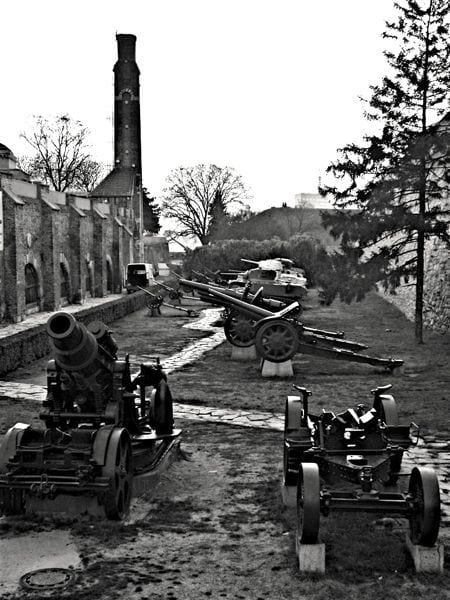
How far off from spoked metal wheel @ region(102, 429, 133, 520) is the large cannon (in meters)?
7.98

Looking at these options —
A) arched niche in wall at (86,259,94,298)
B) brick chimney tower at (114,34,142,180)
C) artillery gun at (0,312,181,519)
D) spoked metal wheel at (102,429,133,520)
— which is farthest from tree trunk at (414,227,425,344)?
brick chimney tower at (114,34,142,180)

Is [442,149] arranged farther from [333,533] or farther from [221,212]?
[221,212]

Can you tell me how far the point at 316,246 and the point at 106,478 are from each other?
4058 centimetres

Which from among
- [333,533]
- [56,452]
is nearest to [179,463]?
[56,452]

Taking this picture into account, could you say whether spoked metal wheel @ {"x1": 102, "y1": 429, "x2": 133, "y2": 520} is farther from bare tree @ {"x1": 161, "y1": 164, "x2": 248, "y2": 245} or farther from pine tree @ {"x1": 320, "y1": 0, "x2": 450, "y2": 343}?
bare tree @ {"x1": 161, "y1": 164, "x2": 248, "y2": 245}

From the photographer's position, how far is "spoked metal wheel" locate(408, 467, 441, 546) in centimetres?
609

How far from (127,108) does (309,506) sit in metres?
56.7

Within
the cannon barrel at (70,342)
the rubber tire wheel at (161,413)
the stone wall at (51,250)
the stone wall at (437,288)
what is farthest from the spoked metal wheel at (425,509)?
the stone wall at (51,250)

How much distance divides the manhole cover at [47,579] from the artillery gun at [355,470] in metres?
1.90

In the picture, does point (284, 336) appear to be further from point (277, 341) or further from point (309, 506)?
point (309, 506)

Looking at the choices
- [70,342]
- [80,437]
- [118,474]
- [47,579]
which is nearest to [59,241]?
[80,437]

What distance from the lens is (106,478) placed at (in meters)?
6.99

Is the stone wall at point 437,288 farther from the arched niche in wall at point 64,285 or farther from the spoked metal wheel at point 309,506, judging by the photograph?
the spoked metal wheel at point 309,506

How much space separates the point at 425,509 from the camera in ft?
20.0
